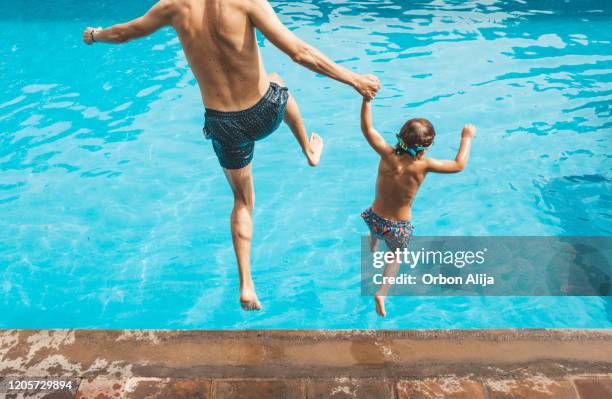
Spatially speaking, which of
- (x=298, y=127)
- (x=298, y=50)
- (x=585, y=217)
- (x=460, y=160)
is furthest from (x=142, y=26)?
(x=585, y=217)

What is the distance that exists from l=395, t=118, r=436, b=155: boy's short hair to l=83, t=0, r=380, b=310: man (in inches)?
29.1

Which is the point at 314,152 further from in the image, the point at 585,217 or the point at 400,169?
the point at 585,217

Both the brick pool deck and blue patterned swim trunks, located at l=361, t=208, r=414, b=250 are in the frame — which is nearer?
the brick pool deck

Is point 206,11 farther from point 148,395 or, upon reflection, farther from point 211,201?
point 211,201

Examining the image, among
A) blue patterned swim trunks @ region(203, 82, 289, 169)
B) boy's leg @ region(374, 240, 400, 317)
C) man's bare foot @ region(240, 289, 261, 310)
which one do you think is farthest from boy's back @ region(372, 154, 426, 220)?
man's bare foot @ region(240, 289, 261, 310)

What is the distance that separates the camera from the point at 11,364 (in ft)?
12.3

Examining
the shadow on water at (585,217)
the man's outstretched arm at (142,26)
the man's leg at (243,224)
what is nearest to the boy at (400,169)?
the man's leg at (243,224)

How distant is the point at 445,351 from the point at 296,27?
7.79 metres

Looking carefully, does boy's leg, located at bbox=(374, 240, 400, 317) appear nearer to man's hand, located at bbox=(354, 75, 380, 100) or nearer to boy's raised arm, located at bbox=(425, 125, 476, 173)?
boy's raised arm, located at bbox=(425, 125, 476, 173)

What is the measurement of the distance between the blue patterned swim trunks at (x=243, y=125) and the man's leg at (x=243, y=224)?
0.31ft

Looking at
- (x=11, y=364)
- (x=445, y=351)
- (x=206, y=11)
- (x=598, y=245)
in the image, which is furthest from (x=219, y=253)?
(x=598, y=245)

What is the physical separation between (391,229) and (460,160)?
0.87 m

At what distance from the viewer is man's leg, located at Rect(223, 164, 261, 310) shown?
3.84m

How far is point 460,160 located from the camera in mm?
4000
